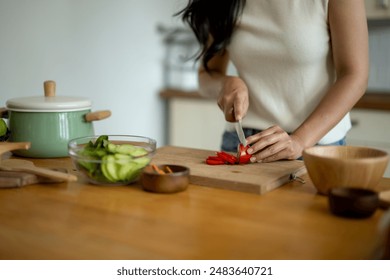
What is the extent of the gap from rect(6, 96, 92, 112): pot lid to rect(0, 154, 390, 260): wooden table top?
25cm

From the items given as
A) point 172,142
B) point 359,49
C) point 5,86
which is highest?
point 359,49

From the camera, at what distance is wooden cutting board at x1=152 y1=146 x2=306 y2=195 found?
3.18 feet

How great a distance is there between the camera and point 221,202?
0.90 metres

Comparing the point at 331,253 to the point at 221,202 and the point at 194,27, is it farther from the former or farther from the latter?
the point at 194,27

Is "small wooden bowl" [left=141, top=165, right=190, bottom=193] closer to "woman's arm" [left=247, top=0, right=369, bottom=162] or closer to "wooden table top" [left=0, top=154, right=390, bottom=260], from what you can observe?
"wooden table top" [left=0, top=154, right=390, bottom=260]

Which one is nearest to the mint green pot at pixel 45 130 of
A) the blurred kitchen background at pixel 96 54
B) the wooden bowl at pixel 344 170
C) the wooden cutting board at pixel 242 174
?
the wooden cutting board at pixel 242 174

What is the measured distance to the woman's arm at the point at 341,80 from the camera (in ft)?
3.82

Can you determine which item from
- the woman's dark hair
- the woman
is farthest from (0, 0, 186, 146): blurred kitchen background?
the woman

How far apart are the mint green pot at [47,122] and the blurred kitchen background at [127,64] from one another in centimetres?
103

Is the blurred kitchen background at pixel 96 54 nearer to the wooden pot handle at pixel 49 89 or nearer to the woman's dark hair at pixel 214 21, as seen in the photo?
the woman's dark hair at pixel 214 21

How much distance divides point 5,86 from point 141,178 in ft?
4.74

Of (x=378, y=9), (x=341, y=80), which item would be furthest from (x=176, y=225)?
(x=378, y=9)

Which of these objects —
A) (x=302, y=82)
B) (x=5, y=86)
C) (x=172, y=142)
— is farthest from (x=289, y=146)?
(x=172, y=142)

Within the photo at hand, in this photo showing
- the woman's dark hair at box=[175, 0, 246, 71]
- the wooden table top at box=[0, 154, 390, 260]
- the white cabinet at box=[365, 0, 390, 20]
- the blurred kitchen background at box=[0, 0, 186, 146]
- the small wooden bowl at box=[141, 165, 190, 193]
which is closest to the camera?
the wooden table top at box=[0, 154, 390, 260]
